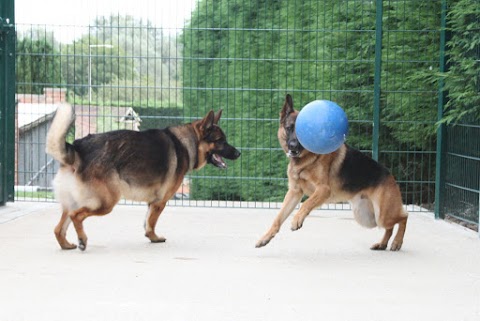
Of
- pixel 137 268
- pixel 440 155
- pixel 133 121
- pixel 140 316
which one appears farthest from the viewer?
pixel 133 121

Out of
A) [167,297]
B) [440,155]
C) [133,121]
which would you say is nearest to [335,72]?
[440,155]

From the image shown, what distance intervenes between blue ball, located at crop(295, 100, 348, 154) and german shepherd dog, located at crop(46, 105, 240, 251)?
118 cm

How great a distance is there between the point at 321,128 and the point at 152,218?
1.89 m

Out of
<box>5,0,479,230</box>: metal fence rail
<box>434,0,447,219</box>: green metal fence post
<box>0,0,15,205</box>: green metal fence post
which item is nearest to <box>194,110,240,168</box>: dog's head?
<box>5,0,479,230</box>: metal fence rail

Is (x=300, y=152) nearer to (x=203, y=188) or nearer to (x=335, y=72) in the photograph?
(x=335, y=72)

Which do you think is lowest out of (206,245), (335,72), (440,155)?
(206,245)

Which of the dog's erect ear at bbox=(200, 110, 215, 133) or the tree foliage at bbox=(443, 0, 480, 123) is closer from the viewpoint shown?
the dog's erect ear at bbox=(200, 110, 215, 133)

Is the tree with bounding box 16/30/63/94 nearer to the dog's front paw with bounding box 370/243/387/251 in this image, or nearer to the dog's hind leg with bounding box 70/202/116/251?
the dog's hind leg with bounding box 70/202/116/251

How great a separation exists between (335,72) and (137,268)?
216 inches

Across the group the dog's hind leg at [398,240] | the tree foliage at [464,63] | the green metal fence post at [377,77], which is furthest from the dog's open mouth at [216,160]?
the green metal fence post at [377,77]

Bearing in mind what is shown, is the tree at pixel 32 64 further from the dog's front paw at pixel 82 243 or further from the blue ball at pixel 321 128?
the blue ball at pixel 321 128

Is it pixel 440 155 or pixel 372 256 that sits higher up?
pixel 440 155

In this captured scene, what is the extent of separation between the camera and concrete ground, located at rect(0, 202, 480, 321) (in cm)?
527

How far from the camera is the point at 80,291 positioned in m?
5.73
